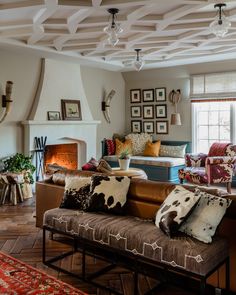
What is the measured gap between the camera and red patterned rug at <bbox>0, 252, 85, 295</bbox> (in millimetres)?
2572

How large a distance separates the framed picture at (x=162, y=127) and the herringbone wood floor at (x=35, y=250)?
12.9 feet

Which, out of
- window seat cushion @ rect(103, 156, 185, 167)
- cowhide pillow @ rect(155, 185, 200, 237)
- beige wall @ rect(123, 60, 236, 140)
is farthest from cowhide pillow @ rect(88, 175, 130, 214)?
beige wall @ rect(123, 60, 236, 140)

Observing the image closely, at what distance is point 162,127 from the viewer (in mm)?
7984

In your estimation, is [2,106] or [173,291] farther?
[2,106]

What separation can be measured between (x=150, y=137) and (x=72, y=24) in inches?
165

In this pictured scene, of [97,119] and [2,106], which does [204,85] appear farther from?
[2,106]

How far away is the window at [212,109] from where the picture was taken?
6.95 m

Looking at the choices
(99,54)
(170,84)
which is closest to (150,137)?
(170,84)

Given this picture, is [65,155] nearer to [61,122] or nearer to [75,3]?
[61,122]

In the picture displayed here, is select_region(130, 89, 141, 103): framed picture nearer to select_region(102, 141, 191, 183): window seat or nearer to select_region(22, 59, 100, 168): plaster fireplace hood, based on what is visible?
select_region(22, 59, 100, 168): plaster fireplace hood

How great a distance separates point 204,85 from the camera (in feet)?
23.7

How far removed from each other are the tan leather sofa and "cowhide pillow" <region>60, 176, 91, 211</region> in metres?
0.28

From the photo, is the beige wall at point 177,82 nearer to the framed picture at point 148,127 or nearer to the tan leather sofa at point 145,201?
the framed picture at point 148,127

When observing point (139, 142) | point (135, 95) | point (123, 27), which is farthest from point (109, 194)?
point (135, 95)
